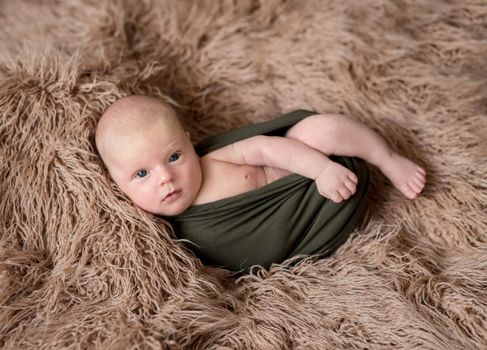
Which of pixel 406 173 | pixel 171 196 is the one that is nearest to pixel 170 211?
pixel 171 196

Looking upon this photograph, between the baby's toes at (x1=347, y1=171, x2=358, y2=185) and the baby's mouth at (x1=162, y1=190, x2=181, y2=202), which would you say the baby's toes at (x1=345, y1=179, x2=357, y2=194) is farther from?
the baby's mouth at (x1=162, y1=190, x2=181, y2=202)

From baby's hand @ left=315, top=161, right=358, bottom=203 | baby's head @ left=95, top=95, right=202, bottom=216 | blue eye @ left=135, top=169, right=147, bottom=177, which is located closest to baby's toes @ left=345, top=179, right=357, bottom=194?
baby's hand @ left=315, top=161, right=358, bottom=203

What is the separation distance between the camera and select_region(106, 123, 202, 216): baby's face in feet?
3.78

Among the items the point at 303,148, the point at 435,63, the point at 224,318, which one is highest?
the point at 435,63

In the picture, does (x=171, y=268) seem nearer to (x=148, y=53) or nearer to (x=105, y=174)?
(x=105, y=174)

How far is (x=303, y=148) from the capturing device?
1231 millimetres

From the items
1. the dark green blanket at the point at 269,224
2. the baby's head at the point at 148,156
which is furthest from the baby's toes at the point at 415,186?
the baby's head at the point at 148,156

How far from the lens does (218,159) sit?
129cm

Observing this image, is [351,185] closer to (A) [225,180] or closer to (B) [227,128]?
(A) [225,180]

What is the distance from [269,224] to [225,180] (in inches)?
5.8

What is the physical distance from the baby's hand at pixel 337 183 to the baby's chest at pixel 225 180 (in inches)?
6.6

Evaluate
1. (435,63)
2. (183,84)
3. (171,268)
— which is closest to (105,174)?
(171,268)

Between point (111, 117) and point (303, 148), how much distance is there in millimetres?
426

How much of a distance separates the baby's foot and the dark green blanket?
0.30 feet
